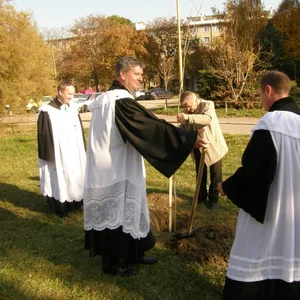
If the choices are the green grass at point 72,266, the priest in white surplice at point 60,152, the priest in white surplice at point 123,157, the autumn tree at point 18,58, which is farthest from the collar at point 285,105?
the autumn tree at point 18,58

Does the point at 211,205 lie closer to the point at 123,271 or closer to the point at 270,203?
the point at 123,271

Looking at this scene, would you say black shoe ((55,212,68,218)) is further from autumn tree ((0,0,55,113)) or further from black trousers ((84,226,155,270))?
autumn tree ((0,0,55,113))

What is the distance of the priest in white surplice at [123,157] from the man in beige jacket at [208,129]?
140 centimetres

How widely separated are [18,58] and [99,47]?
2406 centimetres

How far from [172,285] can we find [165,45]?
1626 inches

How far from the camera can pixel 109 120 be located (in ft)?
11.2

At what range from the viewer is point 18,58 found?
657 inches

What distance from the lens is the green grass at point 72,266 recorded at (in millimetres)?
3482

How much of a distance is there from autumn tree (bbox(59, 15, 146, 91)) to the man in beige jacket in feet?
109

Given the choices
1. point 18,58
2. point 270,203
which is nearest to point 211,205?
point 270,203

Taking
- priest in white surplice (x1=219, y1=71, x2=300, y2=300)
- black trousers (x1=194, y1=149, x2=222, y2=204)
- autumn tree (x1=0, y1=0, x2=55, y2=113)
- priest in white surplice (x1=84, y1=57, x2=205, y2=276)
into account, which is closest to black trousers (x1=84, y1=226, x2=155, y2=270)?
priest in white surplice (x1=84, y1=57, x2=205, y2=276)

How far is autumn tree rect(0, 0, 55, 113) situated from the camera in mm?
16250

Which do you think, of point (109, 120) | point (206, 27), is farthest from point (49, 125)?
point (206, 27)

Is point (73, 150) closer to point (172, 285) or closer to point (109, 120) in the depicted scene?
point (109, 120)
